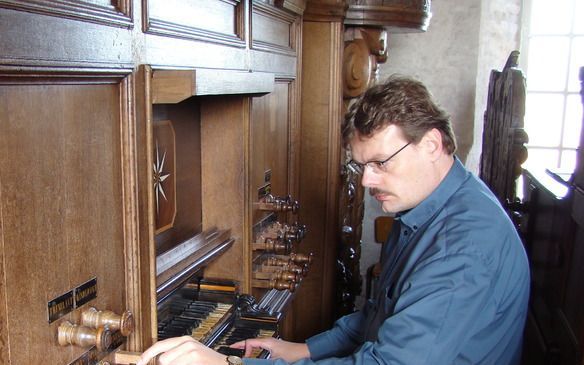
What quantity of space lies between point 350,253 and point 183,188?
2218 millimetres

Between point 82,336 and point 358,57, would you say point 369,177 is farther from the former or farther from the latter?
point 358,57

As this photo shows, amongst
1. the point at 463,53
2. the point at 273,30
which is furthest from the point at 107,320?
the point at 463,53

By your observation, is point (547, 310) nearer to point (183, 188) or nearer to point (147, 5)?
point (183, 188)

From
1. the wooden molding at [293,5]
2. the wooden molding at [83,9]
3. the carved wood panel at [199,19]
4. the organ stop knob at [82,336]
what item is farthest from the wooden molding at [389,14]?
the organ stop knob at [82,336]

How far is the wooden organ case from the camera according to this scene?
4.01 ft

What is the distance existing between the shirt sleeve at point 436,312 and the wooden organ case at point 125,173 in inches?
25.3

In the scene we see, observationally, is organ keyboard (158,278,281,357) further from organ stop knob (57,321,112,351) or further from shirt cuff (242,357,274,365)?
organ stop knob (57,321,112,351)

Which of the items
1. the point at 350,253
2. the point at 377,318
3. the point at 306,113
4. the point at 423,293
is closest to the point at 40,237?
the point at 423,293

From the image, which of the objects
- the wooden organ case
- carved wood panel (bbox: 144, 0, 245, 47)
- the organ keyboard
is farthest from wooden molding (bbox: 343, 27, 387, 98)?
the organ keyboard

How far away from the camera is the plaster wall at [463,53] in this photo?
623 cm

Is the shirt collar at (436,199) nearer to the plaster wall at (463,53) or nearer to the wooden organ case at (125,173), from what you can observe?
the wooden organ case at (125,173)

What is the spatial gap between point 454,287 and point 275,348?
2.69 ft

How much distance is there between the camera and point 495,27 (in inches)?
249

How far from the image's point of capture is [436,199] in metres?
1.81
